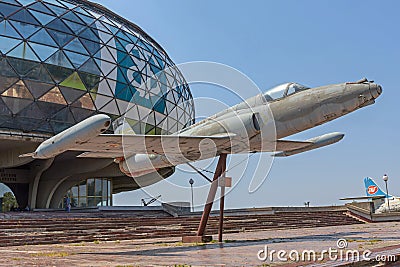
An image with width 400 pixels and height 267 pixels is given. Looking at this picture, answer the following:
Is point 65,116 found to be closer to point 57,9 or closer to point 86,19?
point 57,9

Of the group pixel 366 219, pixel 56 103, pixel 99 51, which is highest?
pixel 99 51

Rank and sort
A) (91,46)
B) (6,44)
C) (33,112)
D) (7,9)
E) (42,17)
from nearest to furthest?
(33,112) → (6,44) → (7,9) → (42,17) → (91,46)

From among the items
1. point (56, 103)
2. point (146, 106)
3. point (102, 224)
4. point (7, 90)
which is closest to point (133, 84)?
point (146, 106)

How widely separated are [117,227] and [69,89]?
14.2 m

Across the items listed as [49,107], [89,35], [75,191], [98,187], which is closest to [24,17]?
[89,35]

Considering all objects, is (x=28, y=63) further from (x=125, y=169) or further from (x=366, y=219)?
(x=366, y=219)

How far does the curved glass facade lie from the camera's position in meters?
29.0

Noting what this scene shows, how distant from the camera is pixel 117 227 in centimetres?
2012

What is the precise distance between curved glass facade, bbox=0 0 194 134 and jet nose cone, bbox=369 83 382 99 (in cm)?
2324

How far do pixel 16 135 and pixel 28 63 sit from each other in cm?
528

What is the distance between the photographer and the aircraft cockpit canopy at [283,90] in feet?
40.9

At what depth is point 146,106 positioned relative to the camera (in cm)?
3619

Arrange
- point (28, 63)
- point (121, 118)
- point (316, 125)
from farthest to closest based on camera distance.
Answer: point (121, 118) → point (28, 63) → point (316, 125)

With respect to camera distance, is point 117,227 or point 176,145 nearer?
point 176,145
